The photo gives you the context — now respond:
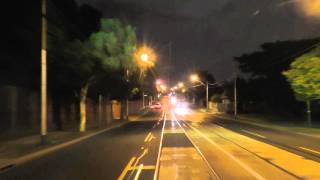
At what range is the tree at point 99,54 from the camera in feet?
104

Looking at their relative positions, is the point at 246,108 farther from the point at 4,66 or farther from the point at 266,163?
the point at 266,163

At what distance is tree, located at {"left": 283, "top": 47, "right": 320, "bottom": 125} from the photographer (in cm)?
3554

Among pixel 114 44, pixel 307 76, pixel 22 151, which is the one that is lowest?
pixel 22 151

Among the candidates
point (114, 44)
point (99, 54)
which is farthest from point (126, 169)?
point (114, 44)

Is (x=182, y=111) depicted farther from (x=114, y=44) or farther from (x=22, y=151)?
(x=22, y=151)

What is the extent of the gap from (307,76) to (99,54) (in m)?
15.6

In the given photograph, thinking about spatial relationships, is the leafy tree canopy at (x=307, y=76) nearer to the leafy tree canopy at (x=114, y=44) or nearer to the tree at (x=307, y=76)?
the tree at (x=307, y=76)

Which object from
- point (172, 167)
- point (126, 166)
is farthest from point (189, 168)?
point (126, 166)

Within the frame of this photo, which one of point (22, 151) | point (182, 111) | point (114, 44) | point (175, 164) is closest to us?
point (175, 164)

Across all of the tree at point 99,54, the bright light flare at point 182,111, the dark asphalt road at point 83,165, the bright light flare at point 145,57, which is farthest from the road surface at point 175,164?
the bright light flare at point 182,111

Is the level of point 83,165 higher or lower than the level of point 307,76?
lower

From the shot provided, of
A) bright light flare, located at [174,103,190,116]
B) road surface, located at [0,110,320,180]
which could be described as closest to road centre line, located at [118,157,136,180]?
road surface, located at [0,110,320,180]

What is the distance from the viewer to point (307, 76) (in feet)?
120

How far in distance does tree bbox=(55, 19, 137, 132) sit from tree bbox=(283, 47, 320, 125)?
12.9 m
